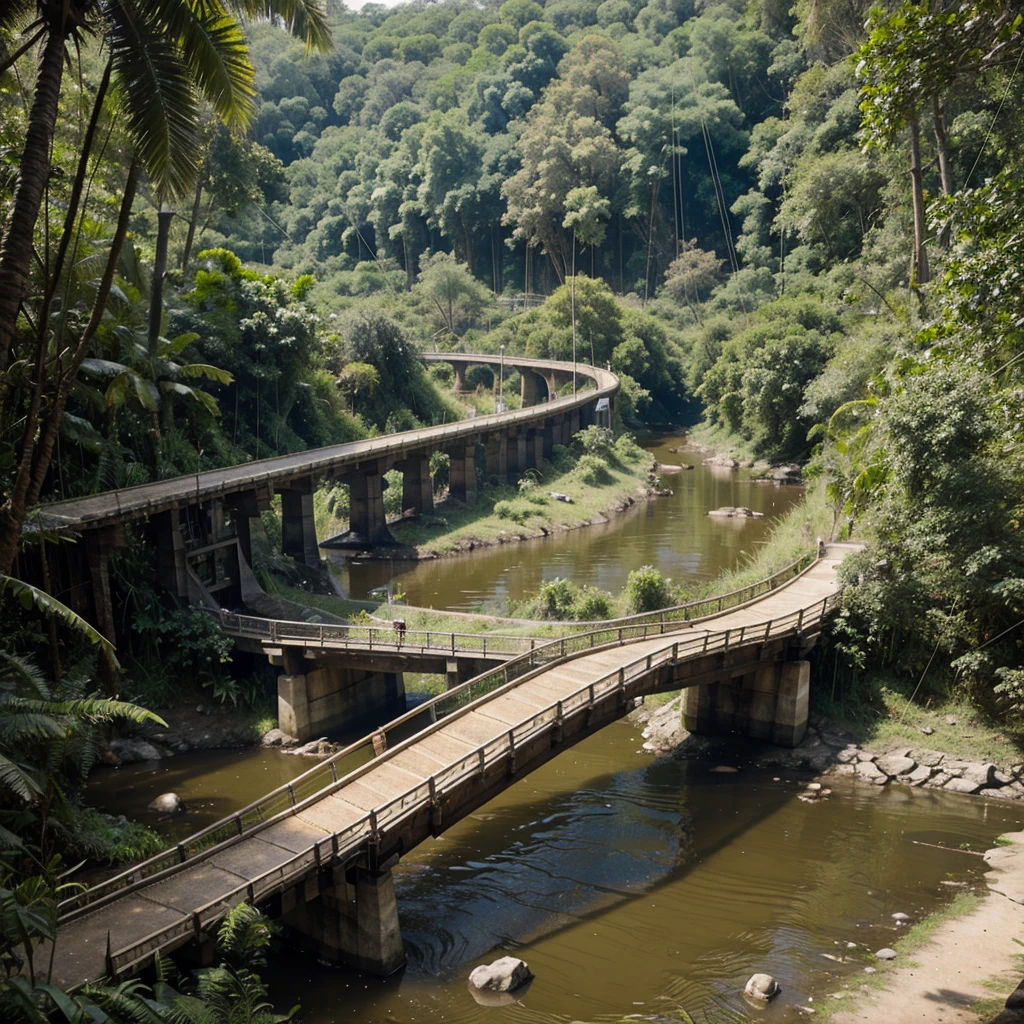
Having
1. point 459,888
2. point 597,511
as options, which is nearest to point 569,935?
point 459,888

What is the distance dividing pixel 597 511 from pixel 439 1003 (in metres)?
43.0

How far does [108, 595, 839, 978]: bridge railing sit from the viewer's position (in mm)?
15273

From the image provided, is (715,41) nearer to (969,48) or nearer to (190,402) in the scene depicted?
(190,402)

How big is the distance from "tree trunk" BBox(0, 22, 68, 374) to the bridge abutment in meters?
21.2

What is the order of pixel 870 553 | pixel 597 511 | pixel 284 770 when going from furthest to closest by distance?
pixel 597 511, pixel 870 553, pixel 284 770

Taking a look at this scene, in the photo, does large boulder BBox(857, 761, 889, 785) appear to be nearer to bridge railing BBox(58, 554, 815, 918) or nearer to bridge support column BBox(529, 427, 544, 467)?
bridge railing BBox(58, 554, 815, 918)

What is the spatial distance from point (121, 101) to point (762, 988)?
59.3 ft

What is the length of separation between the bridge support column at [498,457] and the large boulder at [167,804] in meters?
38.9

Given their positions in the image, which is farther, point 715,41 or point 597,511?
point 715,41

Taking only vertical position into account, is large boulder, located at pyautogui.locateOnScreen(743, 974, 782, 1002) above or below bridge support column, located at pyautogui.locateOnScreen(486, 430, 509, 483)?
below

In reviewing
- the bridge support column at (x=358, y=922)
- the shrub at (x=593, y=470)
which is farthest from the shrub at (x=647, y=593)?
the shrub at (x=593, y=470)

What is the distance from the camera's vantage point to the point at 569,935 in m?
19.2

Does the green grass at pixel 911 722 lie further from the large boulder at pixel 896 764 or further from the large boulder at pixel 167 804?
the large boulder at pixel 167 804

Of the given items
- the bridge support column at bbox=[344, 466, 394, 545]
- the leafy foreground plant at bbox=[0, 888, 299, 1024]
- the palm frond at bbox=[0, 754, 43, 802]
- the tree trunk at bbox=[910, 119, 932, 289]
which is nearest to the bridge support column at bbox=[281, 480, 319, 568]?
the bridge support column at bbox=[344, 466, 394, 545]
